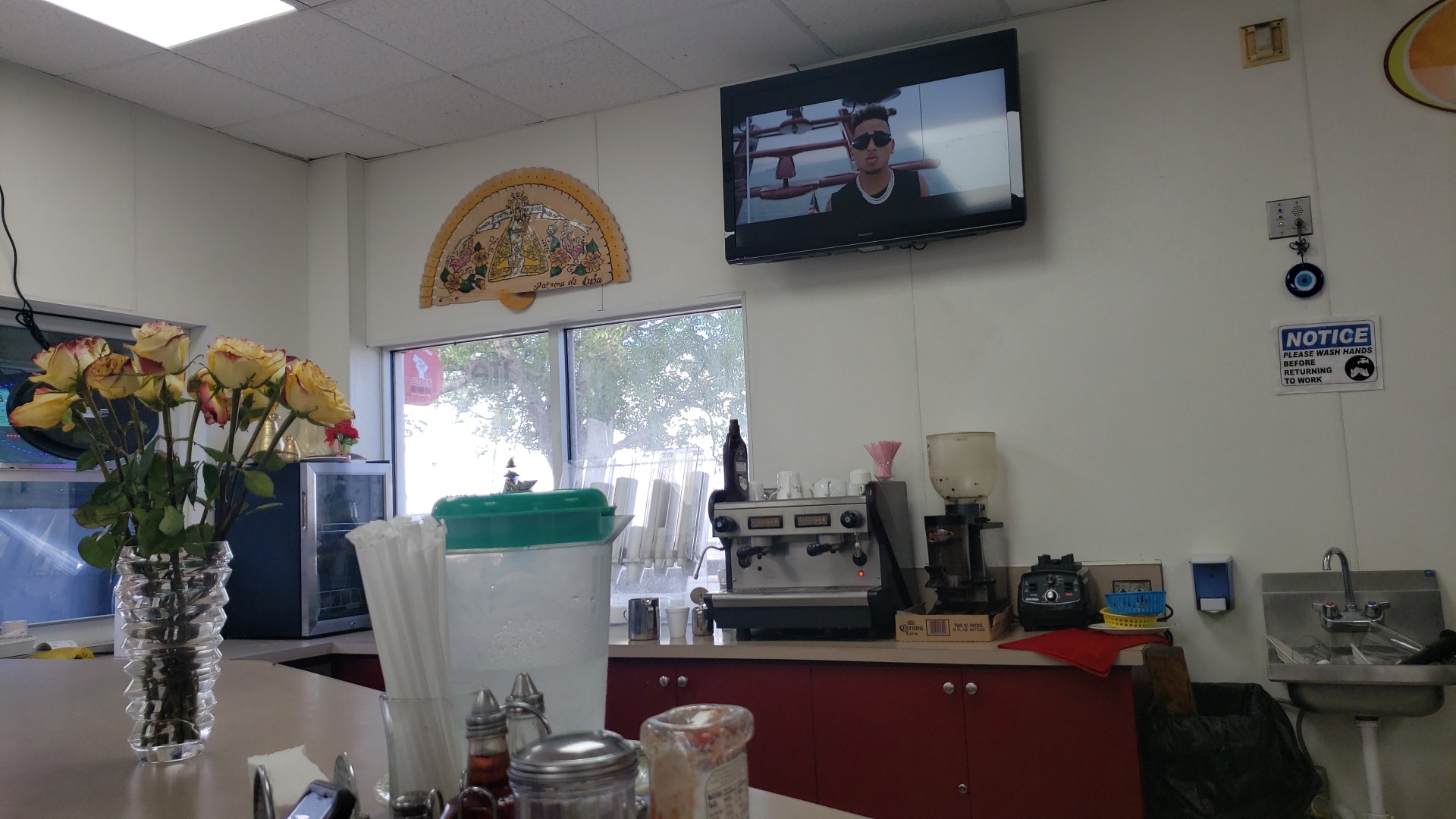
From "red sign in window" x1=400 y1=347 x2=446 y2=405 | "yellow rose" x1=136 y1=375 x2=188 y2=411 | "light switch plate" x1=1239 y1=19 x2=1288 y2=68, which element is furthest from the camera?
"red sign in window" x1=400 y1=347 x2=446 y2=405

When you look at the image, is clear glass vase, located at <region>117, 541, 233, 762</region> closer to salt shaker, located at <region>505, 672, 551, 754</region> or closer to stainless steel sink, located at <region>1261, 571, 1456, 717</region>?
salt shaker, located at <region>505, 672, 551, 754</region>

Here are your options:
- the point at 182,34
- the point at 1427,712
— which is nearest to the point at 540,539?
the point at 1427,712

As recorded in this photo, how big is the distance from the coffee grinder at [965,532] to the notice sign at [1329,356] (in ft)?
2.94

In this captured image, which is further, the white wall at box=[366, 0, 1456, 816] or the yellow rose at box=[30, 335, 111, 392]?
the white wall at box=[366, 0, 1456, 816]

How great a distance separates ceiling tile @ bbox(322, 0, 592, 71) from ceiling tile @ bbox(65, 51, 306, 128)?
72 cm

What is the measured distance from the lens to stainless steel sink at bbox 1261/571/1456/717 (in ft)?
8.07

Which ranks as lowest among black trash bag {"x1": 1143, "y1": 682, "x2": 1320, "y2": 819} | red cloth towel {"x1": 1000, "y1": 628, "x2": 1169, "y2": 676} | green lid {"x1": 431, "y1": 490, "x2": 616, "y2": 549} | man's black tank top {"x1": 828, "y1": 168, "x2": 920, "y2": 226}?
black trash bag {"x1": 1143, "y1": 682, "x2": 1320, "y2": 819}

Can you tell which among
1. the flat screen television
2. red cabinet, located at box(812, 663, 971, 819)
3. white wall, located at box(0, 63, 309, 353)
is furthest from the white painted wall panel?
red cabinet, located at box(812, 663, 971, 819)

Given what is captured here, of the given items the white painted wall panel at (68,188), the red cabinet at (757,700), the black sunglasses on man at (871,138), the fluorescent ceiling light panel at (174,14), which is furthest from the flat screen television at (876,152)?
the white painted wall panel at (68,188)

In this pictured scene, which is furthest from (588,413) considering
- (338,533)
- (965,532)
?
(965,532)

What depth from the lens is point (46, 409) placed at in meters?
1.22

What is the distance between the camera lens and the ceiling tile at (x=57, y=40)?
3078mm

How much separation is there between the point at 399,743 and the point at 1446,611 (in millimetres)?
2976

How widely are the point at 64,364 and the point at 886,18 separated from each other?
2.85m
